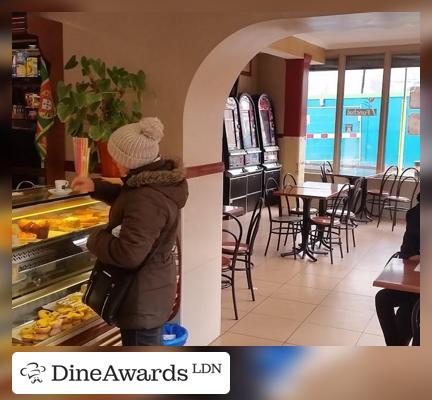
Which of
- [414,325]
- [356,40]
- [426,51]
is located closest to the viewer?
[426,51]

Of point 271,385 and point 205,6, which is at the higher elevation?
point 205,6

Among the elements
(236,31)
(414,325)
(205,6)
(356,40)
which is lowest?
(414,325)

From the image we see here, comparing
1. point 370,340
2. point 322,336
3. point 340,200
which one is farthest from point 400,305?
point 340,200

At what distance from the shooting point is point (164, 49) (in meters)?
3.03

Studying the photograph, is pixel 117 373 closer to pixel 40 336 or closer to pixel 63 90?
pixel 40 336

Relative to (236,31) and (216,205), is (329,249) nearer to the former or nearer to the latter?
(216,205)

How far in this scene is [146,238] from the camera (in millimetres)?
2031

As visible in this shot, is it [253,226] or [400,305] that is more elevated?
[253,226]

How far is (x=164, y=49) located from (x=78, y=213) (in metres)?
1.09

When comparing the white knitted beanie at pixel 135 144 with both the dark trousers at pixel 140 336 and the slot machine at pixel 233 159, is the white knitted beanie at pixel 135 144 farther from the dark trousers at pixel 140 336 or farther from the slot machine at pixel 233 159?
the slot machine at pixel 233 159

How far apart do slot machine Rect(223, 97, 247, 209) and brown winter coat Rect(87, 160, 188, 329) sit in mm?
5659

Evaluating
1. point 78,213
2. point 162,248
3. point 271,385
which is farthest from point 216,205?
point 271,385

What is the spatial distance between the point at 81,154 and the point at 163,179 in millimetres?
1214

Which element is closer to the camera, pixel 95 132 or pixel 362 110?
pixel 95 132
